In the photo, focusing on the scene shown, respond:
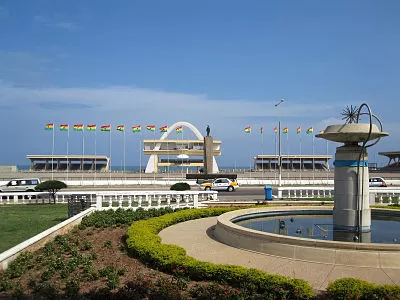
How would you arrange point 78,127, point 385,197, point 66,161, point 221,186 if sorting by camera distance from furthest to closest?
point 66,161, point 78,127, point 221,186, point 385,197

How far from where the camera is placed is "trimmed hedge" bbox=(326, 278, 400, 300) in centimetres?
709

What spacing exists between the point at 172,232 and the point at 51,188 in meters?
14.5

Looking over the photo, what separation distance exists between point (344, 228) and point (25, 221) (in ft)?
43.8

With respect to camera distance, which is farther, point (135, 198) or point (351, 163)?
point (135, 198)

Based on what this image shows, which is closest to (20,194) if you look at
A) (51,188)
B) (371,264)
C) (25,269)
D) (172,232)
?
(51,188)

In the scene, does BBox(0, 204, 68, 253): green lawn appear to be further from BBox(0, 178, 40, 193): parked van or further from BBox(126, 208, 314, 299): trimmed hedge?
BBox(0, 178, 40, 193): parked van

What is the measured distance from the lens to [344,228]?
13.1 meters

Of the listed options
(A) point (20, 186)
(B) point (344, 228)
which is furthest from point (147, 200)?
(A) point (20, 186)

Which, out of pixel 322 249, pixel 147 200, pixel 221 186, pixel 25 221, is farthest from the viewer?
pixel 221 186

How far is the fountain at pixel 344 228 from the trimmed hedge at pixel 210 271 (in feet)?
7.62

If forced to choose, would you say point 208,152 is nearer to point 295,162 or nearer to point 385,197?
point 385,197

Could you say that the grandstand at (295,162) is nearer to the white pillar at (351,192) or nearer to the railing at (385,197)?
the railing at (385,197)

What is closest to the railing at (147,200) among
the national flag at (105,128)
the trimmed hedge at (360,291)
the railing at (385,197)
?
the railing at (385,197)

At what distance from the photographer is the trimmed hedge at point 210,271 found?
25.1ft
